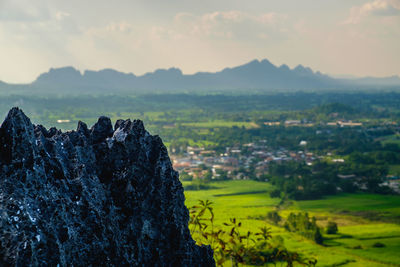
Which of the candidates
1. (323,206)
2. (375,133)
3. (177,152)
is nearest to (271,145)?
(177,152)

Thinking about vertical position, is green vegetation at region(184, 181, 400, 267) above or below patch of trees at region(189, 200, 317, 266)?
below

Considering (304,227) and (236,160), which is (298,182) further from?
(304,227)

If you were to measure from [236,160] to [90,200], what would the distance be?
204 feet

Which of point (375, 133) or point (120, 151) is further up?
point (120, 151)

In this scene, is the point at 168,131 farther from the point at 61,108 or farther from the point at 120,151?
the point at 120,151

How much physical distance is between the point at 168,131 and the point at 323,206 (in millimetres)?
54655

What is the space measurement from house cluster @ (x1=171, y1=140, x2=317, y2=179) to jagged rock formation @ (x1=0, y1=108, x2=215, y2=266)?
153 feet

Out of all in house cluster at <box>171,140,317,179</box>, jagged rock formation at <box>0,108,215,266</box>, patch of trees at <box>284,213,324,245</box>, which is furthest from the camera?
house cluster at <box>171,140,317,179</box>

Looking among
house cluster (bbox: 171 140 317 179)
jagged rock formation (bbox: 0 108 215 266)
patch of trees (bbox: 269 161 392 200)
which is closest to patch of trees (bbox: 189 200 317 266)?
jagged rock formation (bbox: 0 108 215 266)

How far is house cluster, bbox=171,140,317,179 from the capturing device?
5769 centimetres

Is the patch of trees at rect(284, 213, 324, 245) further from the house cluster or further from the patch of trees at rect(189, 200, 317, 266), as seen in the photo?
the house cluster

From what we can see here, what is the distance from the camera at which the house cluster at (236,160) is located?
189 feet

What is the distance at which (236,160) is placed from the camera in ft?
220

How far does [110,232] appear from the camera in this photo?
562 cm
